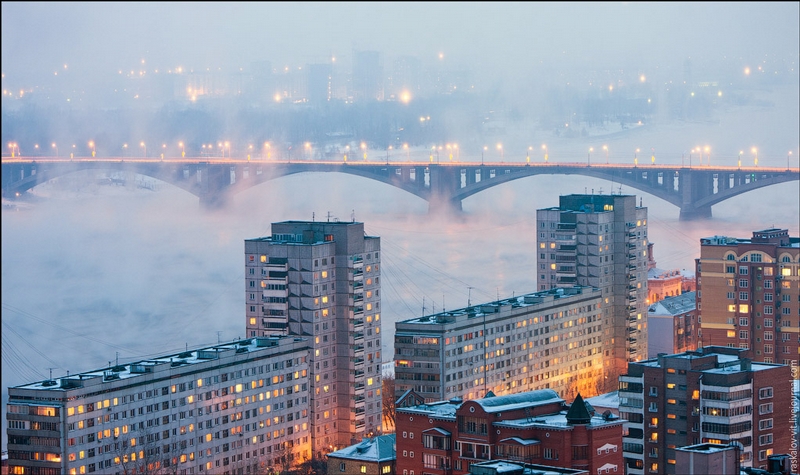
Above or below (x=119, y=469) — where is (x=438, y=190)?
above

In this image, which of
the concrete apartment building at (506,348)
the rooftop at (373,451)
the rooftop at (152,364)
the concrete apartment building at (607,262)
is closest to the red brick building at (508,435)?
the rooftop at (373,451)

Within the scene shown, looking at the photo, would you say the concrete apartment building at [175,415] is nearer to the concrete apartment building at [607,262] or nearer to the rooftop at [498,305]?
the rooftop at [498,305]

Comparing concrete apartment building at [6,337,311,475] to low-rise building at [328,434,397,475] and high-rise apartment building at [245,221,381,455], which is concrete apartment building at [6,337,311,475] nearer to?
high-rise apartment building at [245,221,381,455]

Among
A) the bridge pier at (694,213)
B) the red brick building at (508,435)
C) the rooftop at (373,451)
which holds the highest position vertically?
the bridge pier at (694,213)

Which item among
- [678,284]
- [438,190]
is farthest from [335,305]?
[438,190]

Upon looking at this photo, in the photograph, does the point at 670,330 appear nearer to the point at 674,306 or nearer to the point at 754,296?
the point at 674,306

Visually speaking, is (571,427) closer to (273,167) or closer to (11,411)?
(11,411)

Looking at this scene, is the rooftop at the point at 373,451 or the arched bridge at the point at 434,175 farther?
the arched bridge at the point at 434,175

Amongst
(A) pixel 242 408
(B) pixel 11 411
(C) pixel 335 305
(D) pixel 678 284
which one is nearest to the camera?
(B) pixel 11 411
